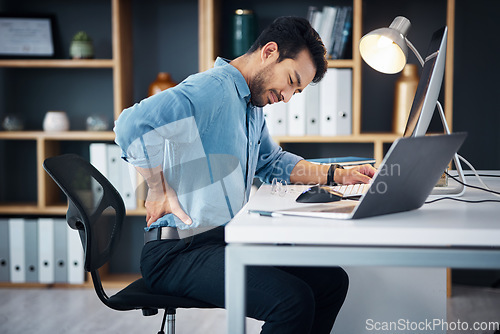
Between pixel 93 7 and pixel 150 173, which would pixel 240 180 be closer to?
pixel 150 173

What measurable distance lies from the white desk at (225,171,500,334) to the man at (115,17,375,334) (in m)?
0.29

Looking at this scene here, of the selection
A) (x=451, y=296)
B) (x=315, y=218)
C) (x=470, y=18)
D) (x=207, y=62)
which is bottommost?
(x=451, y=296)

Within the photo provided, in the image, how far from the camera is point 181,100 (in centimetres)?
141

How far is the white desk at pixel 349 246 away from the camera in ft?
3.13

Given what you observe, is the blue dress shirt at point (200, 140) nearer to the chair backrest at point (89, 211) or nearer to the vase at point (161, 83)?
the chair backrest at point (89, 211)

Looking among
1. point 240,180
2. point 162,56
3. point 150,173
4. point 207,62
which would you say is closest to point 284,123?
point 207,62

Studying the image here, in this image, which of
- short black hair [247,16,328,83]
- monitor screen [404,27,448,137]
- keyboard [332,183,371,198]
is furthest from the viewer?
short black hair [247,16,328,83]

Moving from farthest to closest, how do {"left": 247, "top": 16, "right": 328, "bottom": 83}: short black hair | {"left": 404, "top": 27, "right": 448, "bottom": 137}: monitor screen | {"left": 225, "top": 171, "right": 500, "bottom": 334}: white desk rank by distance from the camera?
{"left": 247, "top": 16, "right": 328, "bottom": 83}: short black hair → {"left": 404, "top": 27, "right": 448, "bottom": 137}: monitor screen → {"left": 225, "top": 171, "right": 500, "bottom": 334}: white desk

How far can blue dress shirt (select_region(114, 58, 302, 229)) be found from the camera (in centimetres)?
140

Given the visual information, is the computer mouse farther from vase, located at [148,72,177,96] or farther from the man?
vase, located at [148,72,177,96]

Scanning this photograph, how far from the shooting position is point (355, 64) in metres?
2.87

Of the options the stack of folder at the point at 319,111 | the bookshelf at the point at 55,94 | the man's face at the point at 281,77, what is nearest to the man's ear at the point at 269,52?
the man's face at the point at 281,77

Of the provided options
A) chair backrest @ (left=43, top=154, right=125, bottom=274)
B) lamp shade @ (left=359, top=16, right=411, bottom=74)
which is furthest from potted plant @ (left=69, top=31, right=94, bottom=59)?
lamp shade @ (left=359, top=16, right=411, bottom=74)

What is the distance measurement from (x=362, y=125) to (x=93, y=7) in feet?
5.52
